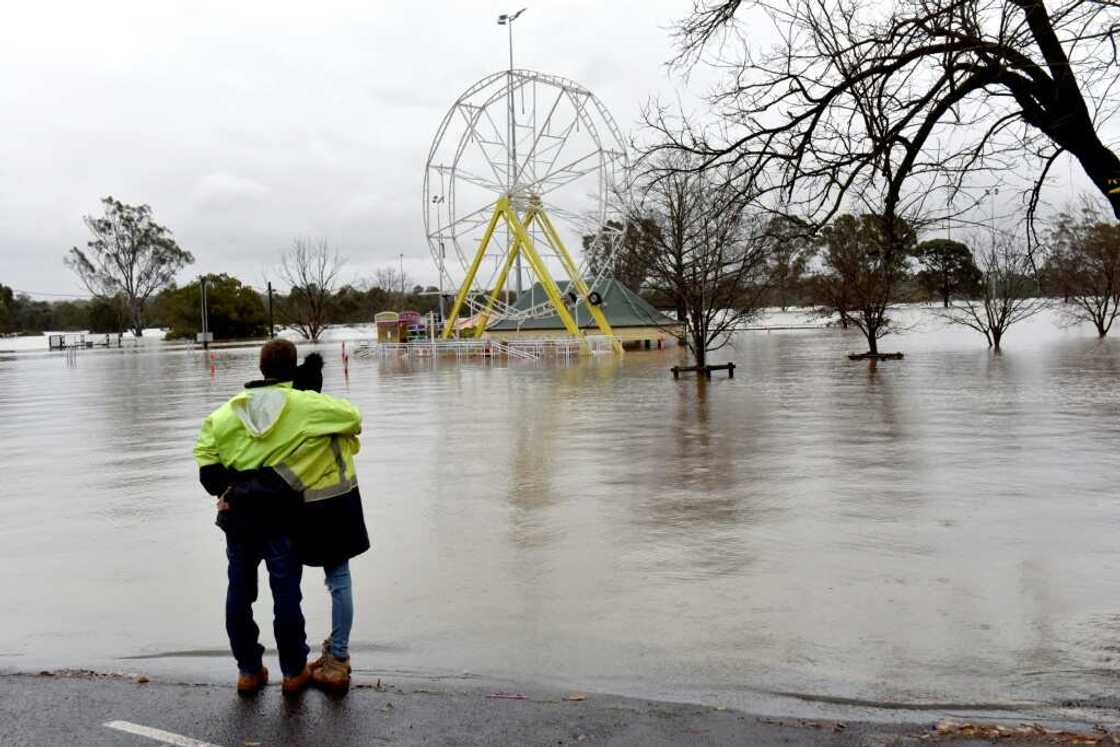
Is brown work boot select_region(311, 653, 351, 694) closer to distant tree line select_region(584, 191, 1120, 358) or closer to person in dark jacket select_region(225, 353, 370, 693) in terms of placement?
person in dark jacket select_region(225, 353, 370, 693)

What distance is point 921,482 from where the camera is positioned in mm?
9734

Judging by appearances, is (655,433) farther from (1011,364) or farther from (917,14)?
(1011,364)

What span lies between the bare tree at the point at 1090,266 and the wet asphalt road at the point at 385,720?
163 feet

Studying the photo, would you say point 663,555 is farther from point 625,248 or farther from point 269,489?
point 625,248

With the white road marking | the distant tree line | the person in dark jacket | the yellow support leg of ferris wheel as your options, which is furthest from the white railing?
the white road marking

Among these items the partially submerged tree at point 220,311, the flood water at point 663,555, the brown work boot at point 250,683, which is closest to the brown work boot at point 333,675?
the brown work boot at point 250,683

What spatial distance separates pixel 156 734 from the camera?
13.5 feet

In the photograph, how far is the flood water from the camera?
4.99 metres

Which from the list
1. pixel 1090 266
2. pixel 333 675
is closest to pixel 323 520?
pixel 333 675

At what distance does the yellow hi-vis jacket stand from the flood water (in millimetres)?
1077

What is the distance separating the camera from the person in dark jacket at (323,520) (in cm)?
461

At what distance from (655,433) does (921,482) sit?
5106mm

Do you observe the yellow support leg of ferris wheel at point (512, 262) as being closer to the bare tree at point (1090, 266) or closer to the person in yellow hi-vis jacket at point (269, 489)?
the bare tree at point (1090, 266)

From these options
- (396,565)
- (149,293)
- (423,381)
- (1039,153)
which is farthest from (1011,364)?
(149,293)
